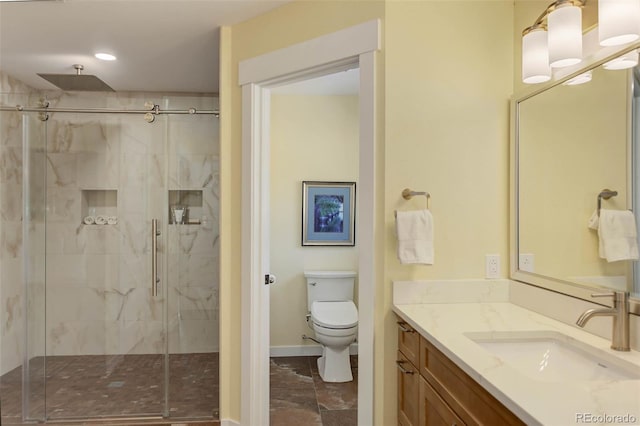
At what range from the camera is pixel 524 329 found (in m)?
1.49

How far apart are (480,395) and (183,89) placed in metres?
3.58

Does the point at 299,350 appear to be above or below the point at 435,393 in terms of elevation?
below

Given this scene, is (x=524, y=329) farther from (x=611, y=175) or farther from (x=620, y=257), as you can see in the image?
(x=611, y=175)

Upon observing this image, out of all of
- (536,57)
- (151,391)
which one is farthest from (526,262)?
(151,391)

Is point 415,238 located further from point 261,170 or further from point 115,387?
point 115,387

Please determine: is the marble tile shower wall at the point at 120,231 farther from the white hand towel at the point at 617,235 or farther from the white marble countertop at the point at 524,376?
the white hand towel at the point at 617,235

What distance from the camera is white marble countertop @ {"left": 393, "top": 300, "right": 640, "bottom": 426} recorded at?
0.86 metres

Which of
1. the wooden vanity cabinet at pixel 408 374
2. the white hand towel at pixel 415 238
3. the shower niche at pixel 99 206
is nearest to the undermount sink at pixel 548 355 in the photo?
the wooden vanity cabinet at pixel 408 374

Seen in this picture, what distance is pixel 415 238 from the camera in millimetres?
1775

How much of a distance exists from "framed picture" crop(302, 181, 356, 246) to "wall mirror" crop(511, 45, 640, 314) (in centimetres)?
190

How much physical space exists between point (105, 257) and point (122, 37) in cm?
159

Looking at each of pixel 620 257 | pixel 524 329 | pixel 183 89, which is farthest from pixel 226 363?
pixel 183 89

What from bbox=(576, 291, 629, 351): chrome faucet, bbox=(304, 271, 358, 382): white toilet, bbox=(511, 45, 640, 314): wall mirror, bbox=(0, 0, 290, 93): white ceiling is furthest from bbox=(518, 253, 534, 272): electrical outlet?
bbox=(0, 0, 290, 93): white ceiling

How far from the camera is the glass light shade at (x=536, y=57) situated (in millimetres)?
1638
